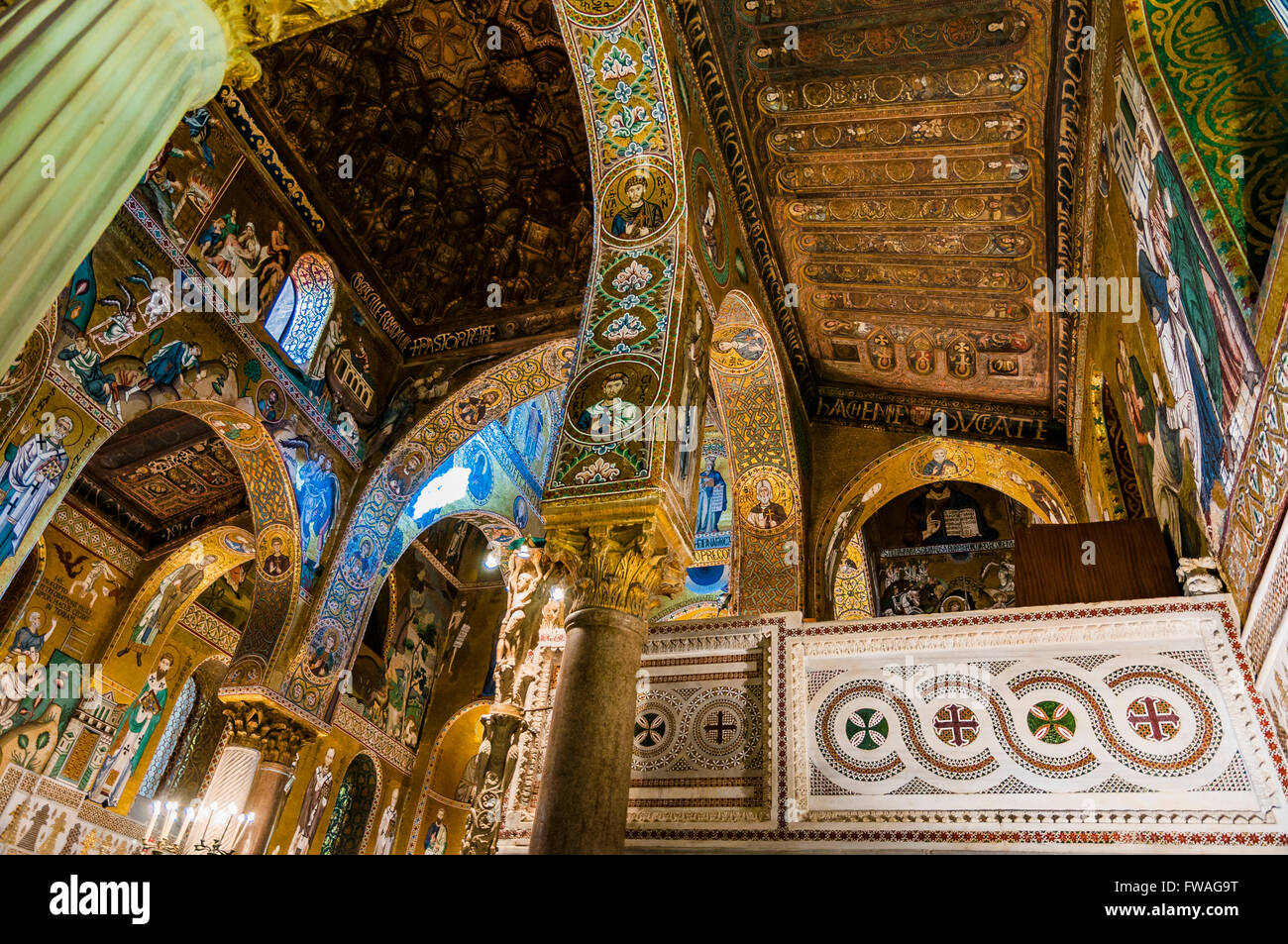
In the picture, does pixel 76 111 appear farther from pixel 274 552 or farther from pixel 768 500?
pixel 274 552

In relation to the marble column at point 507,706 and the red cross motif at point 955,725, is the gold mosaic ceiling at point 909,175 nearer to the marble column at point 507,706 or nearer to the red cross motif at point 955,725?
the marble column at point 507,706

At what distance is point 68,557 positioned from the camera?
12.2 meters

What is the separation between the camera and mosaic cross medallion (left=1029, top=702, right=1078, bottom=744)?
4.84m

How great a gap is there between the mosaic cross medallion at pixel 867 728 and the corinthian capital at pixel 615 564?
1413 mm

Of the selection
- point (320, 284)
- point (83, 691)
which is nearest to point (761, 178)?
point (320, 284)

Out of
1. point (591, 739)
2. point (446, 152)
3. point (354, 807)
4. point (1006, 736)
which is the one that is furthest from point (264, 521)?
point (1006, 736)

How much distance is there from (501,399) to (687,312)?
5015mm

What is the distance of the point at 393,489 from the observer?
10477 mm

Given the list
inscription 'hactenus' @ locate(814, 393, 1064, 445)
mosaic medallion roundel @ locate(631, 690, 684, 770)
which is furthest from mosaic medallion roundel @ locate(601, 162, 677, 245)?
inscription 'hactenus' @ locate(814, 393, 1064, 445)

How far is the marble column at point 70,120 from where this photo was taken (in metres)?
2.24

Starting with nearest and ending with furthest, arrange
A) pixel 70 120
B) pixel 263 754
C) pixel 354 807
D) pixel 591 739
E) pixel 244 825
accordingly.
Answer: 1. pixel 70 120
2. pixel 591 739
3. pixel 244 825
4. pixel 263 754
5. pixel 354 807

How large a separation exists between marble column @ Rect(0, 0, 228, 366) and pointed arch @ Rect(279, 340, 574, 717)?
737cm

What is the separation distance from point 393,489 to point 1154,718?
8.41m
